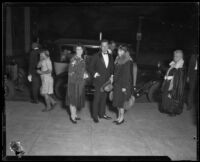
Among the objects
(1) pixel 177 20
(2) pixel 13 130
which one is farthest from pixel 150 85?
(1) pixel 177 20

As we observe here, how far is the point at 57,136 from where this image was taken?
5203mm

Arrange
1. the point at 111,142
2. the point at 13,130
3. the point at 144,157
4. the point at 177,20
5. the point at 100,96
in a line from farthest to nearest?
the point at 177,20 → the point at 100,96 → the point at 13,130 → the point at 111,142 → the point at 144,157

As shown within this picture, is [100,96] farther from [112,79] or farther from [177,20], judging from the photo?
[177,20]

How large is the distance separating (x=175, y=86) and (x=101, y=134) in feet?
8.10

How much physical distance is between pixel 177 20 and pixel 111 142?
27.4 feet

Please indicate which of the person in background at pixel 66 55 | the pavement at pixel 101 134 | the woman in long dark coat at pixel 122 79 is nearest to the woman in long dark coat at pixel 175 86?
the pavement at pixel 101 134

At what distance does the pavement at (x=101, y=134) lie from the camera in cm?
462

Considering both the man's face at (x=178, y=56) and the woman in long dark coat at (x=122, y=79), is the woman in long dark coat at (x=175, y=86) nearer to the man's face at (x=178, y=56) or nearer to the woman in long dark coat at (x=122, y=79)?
the man's face at (x=178, y=56)

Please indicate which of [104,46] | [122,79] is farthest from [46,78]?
[122,79]

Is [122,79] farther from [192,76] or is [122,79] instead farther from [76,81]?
[192,76]

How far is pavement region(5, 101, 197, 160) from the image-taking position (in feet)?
15.1

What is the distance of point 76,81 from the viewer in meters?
5.78

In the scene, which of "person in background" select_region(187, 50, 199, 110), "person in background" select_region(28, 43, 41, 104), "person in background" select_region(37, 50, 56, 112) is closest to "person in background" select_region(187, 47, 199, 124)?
"person in background" select_region(187, 50, 199, 110)

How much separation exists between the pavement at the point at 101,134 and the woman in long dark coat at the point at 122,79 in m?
0.67
